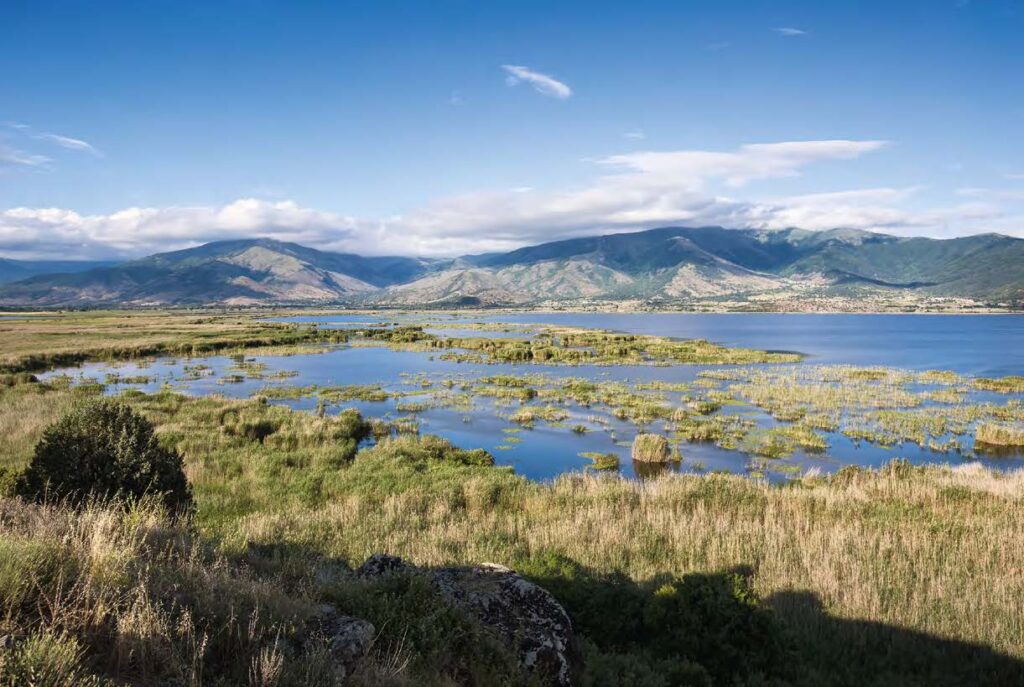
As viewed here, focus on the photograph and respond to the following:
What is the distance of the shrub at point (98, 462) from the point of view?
12.7 m

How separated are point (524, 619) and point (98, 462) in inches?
451

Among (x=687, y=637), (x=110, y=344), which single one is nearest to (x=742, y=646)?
(x=687, y=637)

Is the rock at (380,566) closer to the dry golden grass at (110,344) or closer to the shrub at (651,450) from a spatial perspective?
the shrub at (651,450)

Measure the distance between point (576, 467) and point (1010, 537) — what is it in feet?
56.1

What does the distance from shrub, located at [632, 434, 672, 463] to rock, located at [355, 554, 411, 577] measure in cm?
2279

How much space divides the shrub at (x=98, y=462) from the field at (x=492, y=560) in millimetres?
1778

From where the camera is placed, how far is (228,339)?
95188 mm

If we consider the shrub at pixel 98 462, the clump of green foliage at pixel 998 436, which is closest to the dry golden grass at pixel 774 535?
the shrub at pixel 98 462

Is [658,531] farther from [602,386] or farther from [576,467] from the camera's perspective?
[602,386]

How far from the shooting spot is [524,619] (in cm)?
735

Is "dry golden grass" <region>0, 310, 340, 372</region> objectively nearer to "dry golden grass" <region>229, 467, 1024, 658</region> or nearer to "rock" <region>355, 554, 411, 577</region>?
"dry golden grass" <region>229, 467, 1024, 658</region>

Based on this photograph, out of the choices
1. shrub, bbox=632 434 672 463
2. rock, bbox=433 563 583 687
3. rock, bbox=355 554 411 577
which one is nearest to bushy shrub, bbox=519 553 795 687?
rock, bbox=433 563 583 687

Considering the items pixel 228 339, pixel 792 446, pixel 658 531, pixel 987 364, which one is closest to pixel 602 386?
pixel 792 446

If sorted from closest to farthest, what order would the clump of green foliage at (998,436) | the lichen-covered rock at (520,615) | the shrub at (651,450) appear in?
the lichen-covered rock at (520,615), the shrub at (651,450), the clump of green foliage at (998,436)
